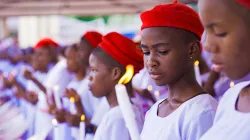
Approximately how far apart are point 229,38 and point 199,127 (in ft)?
2.02

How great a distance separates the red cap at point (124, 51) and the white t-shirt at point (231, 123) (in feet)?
5.00

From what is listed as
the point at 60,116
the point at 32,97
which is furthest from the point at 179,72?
the point at 32,97

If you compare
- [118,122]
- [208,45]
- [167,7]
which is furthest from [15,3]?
[208,45]

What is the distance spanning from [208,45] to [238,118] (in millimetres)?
213

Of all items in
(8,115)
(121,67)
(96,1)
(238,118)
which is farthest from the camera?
(96,1)

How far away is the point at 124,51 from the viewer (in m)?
3.03

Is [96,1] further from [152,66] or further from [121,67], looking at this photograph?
[152,66]

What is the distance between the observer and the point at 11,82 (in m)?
6.19

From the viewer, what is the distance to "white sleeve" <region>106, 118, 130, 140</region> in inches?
106

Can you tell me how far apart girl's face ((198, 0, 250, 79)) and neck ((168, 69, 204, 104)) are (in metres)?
0.71

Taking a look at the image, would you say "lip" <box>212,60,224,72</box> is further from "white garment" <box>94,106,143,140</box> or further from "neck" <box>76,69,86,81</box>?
"neck" <box>76,69,86,81</box>

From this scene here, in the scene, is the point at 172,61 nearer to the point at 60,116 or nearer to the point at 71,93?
the point at 60,116

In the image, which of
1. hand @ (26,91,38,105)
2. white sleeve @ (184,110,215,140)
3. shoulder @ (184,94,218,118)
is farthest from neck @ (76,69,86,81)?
white sleeve @ (184,110,215,140)

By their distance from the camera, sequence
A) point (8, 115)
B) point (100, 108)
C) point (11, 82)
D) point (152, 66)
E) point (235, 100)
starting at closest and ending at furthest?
point (235, 100)
point (8, 115)
point (152, 66)
point (100, 108)
point (11, 82)
